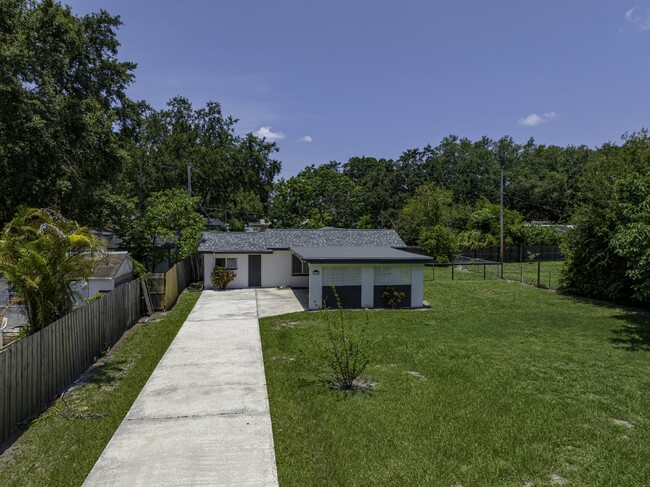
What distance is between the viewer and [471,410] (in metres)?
7.03

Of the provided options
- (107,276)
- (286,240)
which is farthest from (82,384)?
(286,240)

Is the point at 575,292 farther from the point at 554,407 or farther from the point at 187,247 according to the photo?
the point at 187,247

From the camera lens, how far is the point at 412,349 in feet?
35.4

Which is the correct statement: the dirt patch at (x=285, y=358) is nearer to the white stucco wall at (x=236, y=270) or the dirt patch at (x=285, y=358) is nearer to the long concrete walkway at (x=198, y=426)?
the long concrete walkway at (x=198, y=426)

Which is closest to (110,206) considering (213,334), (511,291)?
(213,334)

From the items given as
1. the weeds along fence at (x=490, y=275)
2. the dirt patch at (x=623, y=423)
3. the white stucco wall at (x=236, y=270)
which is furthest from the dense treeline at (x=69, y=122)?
the weeds along fence at (x=490, y=275)

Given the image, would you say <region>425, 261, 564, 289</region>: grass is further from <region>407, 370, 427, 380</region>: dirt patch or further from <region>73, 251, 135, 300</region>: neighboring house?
<region>73, 251, 135, 300</region>: neighboring house

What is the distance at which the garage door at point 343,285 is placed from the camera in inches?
650

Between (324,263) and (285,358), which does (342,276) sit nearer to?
(324,263)

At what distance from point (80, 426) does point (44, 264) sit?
9.89 ft

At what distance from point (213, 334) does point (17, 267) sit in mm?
5629

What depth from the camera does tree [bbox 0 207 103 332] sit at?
7.71m

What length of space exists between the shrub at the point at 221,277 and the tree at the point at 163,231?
9.92ft

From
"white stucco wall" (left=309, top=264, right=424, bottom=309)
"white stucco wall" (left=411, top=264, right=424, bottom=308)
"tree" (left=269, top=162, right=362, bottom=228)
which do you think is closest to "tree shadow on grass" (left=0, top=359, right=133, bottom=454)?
"white stucco wall" (left=309, top=264, right=424, bottom=309)
